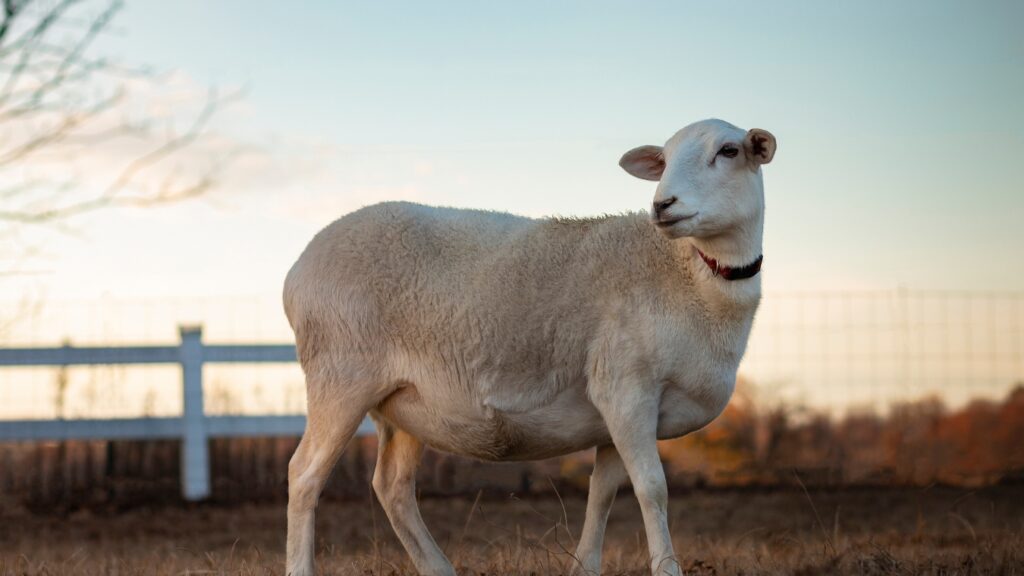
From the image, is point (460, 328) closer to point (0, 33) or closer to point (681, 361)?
point (681, 361)

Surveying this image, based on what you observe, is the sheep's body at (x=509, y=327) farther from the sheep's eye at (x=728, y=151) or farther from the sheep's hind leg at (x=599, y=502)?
the sheep's eye at (x=728, y=151)

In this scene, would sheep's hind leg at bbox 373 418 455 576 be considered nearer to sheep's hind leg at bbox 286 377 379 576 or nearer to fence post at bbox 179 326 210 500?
sheep's hind leg at bbox 286 377 379 576

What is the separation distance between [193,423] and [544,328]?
757cm

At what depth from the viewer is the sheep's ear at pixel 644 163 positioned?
4.79 meters

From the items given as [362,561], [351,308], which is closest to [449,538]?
[362,561]

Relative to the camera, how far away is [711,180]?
14.3ft

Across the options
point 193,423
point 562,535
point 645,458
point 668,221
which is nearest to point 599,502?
point 645,458

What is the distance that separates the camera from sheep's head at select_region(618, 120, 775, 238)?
424 centimetres

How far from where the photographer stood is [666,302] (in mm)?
4566

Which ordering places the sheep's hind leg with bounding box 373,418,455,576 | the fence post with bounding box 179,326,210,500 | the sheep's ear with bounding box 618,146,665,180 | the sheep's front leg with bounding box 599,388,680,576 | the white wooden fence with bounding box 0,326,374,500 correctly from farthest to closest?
the fence post with bounding box 179,326,210,500 < the white wooden fence with bounding box 0,326,374,500 < the sheep's hind leg with bounding box 373,418,455,576 < the sheep's ear with bounding box 618,146,665,180 < the sheep's front leg with bounding box 599,388,680,576

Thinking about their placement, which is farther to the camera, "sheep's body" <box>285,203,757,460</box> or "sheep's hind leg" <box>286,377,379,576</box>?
"sheep's hind leg" <box>286,377,379,576</box>

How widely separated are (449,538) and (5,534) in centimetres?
373

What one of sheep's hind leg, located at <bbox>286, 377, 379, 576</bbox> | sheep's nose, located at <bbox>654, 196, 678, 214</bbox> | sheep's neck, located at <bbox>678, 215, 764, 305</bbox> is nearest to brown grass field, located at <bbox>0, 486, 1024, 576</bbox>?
sheep's hind leg, located at <bbox>286, 377, 379, 576</bbox>

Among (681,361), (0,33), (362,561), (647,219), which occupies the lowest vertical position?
(362,561)
